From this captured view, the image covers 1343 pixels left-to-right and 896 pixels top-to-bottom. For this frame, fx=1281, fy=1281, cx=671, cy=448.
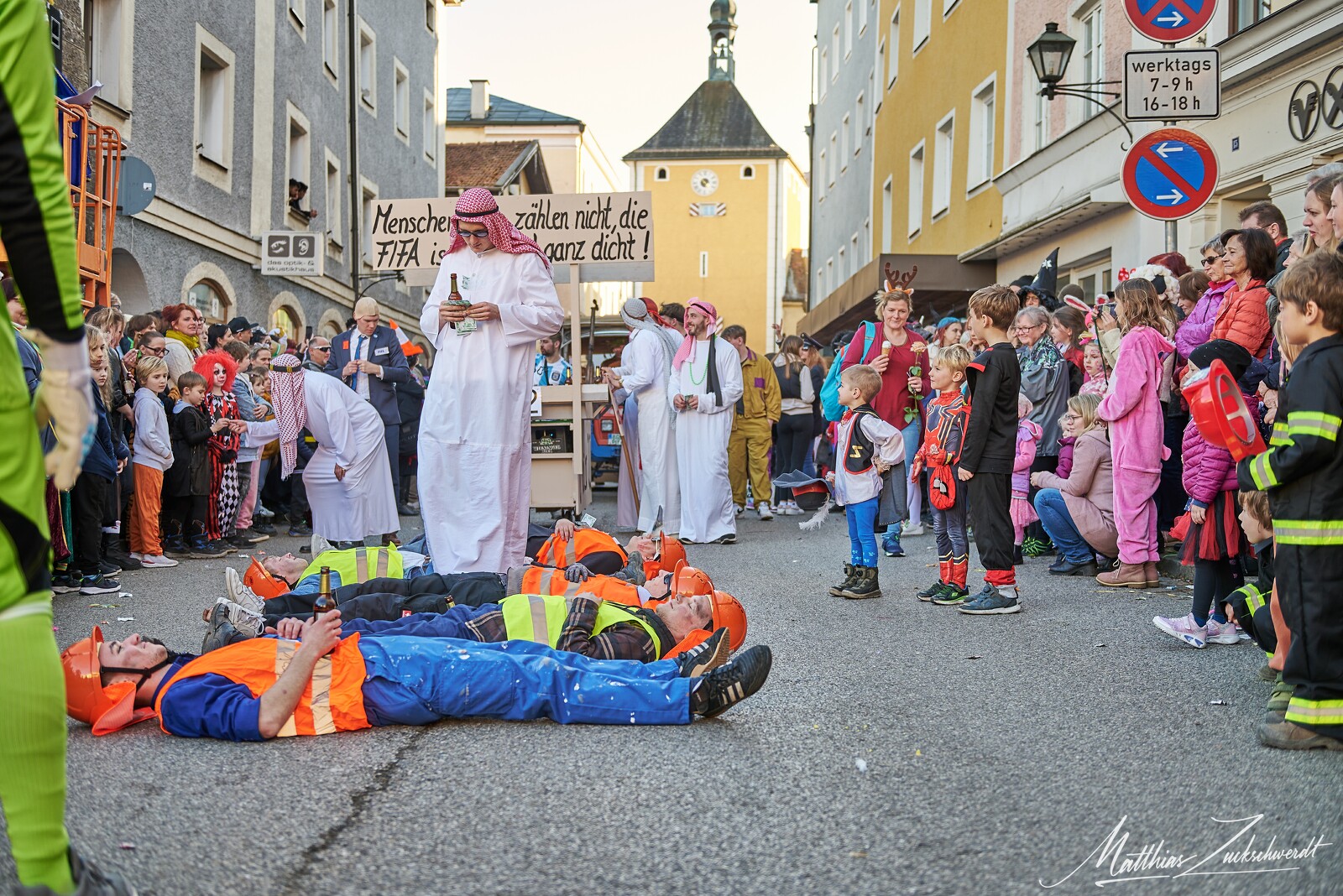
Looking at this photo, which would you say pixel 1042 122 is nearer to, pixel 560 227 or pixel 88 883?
pixel 560 227

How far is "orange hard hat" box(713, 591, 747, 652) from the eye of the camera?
5258mm

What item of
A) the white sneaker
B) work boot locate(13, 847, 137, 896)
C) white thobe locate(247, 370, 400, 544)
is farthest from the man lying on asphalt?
white thobe locate(247, 370, 400, 544)

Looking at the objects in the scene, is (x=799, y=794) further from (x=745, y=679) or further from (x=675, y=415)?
(x=675, y=415)

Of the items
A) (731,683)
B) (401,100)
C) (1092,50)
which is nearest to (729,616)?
(731,683)

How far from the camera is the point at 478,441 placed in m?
7.78

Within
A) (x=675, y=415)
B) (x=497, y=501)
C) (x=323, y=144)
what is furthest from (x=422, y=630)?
(x=323, y=144)

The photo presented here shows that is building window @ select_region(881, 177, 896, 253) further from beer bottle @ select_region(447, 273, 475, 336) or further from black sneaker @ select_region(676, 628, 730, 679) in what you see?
black sneaker @ select_region(676, 628, 730, 679)

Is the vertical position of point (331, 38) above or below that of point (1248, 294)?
above

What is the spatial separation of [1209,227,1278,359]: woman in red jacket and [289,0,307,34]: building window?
66.9 ft

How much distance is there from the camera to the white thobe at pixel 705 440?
39.7 feet

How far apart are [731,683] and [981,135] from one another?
757 inches

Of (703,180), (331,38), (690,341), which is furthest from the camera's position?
(703,180)

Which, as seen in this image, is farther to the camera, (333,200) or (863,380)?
(333,200)

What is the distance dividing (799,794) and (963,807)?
44 cm
